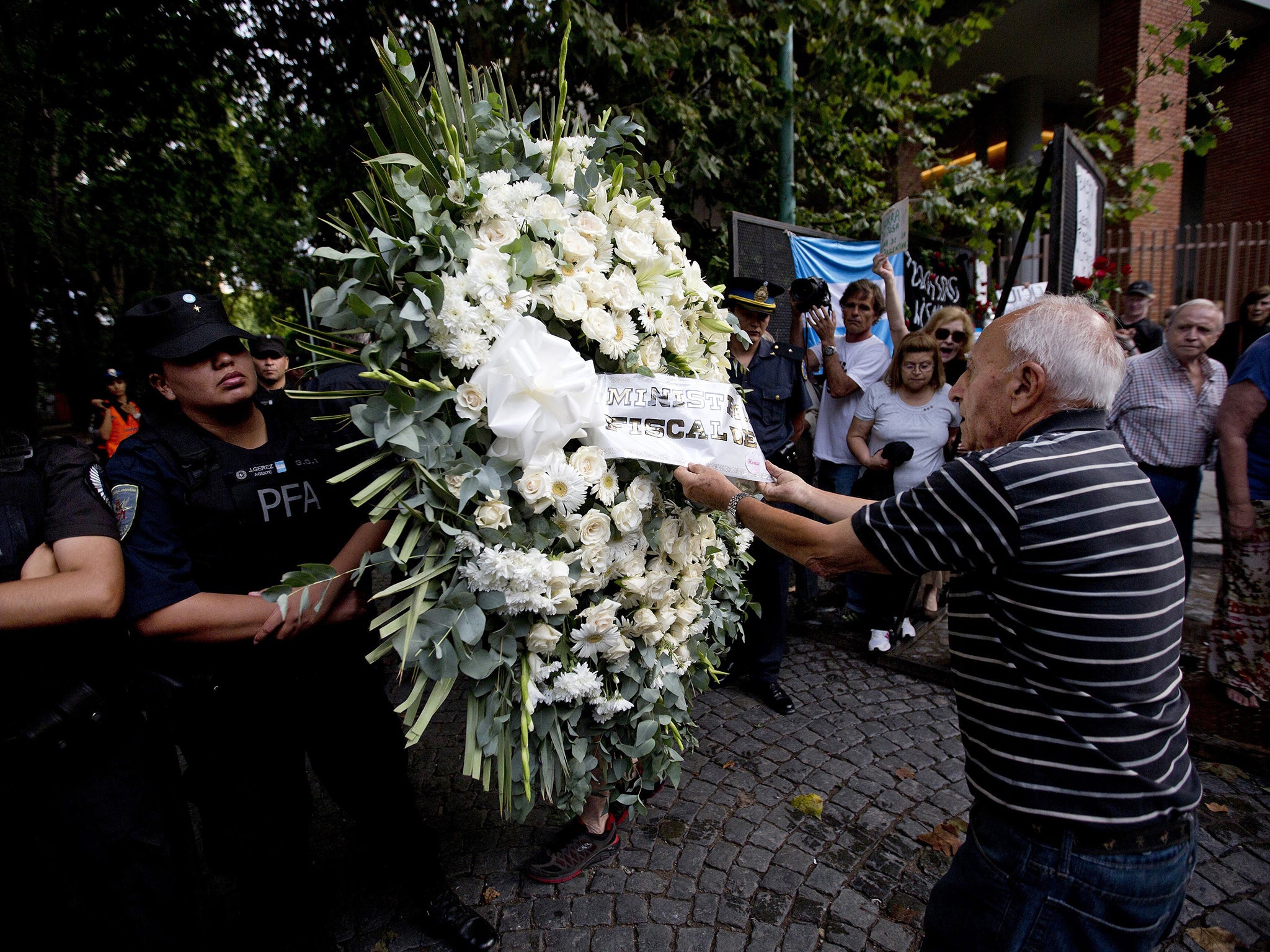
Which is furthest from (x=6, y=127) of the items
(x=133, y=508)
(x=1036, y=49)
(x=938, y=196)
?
(x=1036, y=49)

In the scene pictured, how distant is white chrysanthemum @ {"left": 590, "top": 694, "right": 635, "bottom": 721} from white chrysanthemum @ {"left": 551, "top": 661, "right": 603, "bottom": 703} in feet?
0.11

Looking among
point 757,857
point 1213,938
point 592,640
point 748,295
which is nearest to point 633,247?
point 592,640

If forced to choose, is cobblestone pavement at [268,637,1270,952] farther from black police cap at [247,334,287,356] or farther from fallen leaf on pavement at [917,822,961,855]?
black police cap at [247,334,287,356]

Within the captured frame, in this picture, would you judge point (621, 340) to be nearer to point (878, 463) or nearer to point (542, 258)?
point (542, 258)

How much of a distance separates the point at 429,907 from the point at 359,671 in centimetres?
90

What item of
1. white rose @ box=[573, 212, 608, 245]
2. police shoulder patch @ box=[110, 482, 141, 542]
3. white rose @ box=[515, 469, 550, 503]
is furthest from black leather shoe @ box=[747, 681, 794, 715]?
police shoulder patch @ box=[110, 482, 141, 542]

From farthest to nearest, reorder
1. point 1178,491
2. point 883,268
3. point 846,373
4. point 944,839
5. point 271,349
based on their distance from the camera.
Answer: point 883,268 < point 846,373 < point 271,349 < point 1178,491 < point 944,839

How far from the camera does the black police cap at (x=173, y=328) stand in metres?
2.03

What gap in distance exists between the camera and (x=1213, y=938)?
7.58 ft

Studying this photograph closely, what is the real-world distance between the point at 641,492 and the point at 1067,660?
1081 millimetres

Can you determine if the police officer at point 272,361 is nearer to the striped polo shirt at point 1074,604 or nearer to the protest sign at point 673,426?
the protest sign at point 673,426

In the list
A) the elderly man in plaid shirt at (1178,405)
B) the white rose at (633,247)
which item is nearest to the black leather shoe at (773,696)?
the elderly man in plaid shirt at (1178,405)

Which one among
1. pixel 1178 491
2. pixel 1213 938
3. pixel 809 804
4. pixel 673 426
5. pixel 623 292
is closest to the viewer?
pixel 623 292

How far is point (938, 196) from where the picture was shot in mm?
7590
